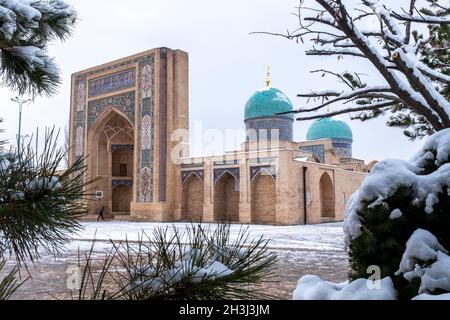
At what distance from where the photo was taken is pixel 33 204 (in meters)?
0.99

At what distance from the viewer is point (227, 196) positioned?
1880 cm

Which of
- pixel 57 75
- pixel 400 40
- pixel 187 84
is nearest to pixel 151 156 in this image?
pixel 187 84

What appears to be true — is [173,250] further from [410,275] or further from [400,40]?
[400,40]

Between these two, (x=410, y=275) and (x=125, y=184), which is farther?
(x=125, y=184)

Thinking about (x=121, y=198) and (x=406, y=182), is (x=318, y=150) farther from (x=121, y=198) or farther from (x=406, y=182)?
(x=406, y=182)

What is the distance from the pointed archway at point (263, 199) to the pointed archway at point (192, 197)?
2.85 m

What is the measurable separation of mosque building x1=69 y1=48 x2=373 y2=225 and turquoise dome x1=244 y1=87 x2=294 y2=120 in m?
0.05

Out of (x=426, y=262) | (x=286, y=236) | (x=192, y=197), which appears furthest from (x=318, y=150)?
(x=426, y=262)

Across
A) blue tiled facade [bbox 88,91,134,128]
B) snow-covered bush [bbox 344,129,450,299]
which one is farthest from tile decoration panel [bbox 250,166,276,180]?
snow-covered bush [bbox 344,129,450,299]

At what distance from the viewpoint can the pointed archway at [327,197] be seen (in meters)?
19.3

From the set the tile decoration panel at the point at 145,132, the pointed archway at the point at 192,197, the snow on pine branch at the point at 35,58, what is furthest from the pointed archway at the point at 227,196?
the snow on pine branch at the point at 35,58

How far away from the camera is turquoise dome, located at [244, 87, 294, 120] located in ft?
70.3
